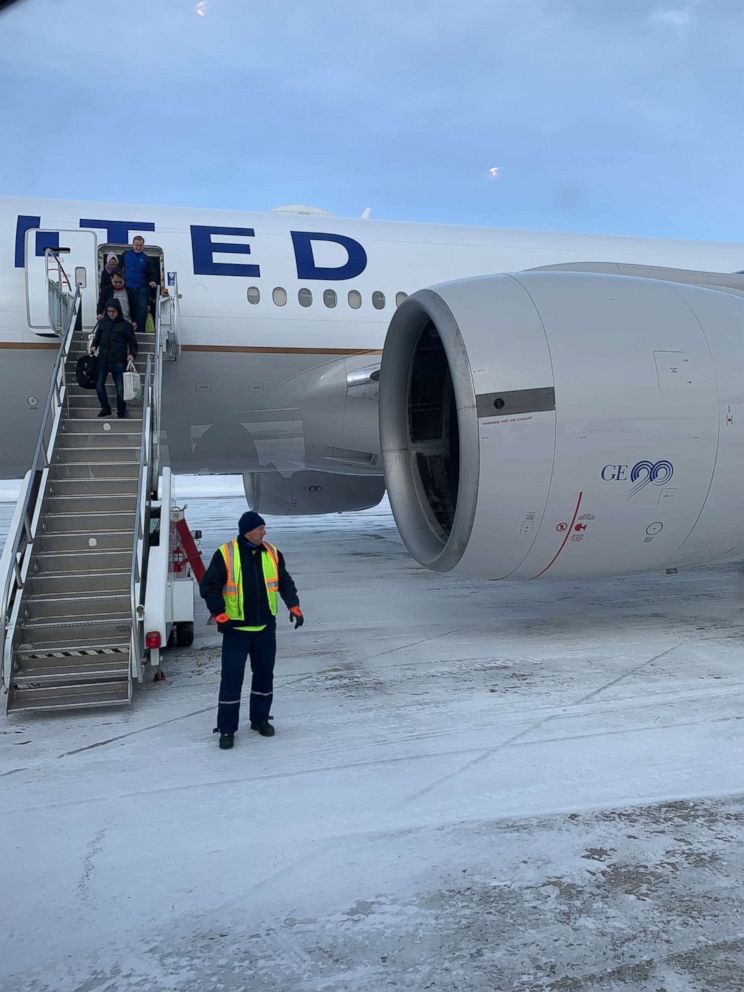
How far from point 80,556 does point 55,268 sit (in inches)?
151

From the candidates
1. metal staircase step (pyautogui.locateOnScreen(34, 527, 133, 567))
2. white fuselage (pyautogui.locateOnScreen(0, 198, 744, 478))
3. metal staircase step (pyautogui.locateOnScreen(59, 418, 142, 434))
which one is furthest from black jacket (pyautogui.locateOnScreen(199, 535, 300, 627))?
white fuselage (pyautogui.locateOnScreen(0, 198, 744, 478))

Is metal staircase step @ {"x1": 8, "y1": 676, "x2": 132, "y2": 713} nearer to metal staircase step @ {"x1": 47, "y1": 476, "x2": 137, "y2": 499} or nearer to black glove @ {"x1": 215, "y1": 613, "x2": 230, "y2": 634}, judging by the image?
black glove @ {"x1": 215, "y1": 613, "x2": 230, "y2": 634}

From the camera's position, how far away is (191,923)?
2.93m

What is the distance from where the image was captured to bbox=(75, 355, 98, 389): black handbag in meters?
7.71

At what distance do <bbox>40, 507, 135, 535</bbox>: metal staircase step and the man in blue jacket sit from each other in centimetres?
278

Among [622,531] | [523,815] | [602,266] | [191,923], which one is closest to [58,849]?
[191,923]

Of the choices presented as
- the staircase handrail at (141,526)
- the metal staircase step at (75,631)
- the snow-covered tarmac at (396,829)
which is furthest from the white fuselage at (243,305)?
the metal staircase step at (75,631)

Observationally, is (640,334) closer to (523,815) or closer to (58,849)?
(523,815)

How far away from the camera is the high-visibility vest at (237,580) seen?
467 centimetres

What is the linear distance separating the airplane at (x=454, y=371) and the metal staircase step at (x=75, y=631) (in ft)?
8.12

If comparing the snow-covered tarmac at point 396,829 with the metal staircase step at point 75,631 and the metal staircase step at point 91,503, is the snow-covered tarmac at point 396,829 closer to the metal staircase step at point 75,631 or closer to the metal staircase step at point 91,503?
the metal staircase step at point 75,631

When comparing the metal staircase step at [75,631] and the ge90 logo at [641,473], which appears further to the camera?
the ge90 logo at [641,473]

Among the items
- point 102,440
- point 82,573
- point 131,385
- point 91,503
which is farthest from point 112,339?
point 82,573

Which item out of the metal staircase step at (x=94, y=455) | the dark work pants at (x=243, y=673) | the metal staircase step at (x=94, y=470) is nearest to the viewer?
the dark work pants at (x=243, y=673)
